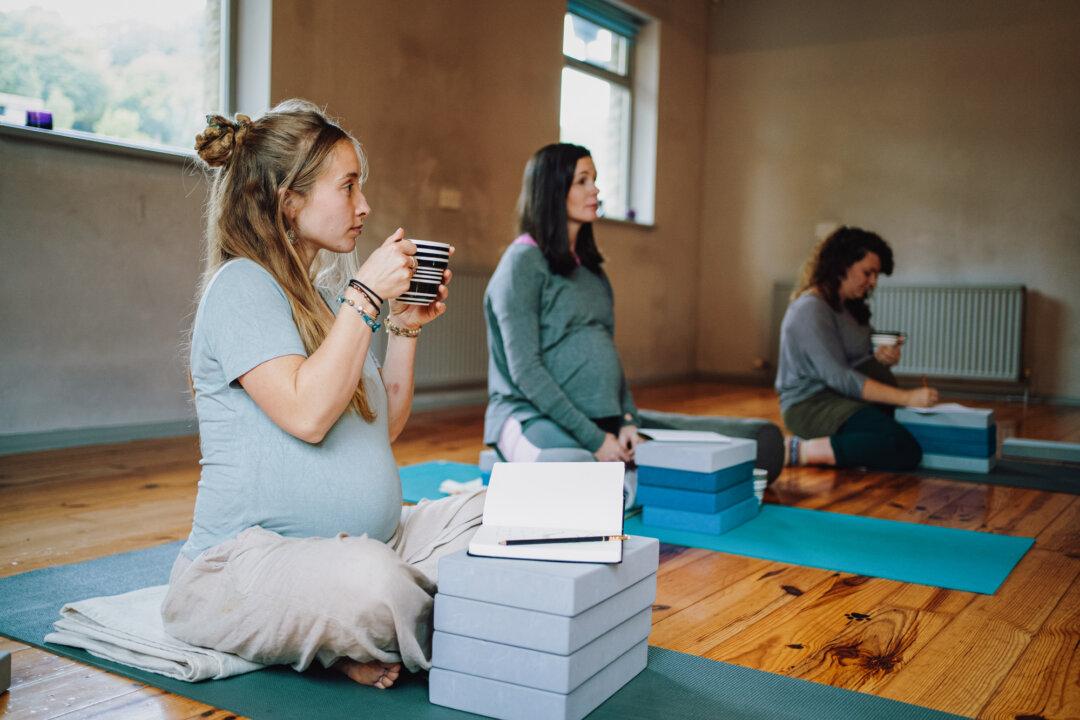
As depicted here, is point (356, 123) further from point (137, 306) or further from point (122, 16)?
point (137, 306)

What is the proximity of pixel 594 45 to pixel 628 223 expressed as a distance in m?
1.21

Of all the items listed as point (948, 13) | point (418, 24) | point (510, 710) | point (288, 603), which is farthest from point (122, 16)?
point (948, 13)

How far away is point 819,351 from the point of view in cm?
348

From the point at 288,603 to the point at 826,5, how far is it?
6.57 meters

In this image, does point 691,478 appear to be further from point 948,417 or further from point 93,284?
point 93,284

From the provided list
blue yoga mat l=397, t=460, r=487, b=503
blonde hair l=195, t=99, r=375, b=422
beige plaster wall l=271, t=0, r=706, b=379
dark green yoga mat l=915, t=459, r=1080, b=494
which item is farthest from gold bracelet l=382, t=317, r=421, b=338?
beige plaster wall l=271, t=0, r=706, b=379

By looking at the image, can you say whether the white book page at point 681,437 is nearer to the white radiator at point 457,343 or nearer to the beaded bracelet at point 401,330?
the beaded bracelet at point 401,330

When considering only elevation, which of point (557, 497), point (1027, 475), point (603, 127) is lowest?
point (1027, 475)

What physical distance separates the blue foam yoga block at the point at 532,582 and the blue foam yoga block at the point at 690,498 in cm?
115

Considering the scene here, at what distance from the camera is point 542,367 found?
2.55 m

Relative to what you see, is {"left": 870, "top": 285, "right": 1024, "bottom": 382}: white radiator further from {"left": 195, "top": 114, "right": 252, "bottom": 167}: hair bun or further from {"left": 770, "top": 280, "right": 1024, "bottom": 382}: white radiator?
{"left": 195, "top": 114, "right": 252, "bottom": 167}: hair bun

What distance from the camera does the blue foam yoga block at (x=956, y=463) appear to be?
3.49 m

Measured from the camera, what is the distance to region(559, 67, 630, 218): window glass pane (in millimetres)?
6164

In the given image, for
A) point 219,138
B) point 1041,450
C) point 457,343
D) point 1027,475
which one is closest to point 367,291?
point 219,138
